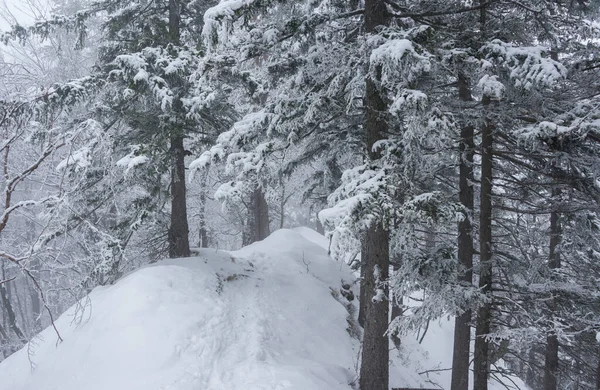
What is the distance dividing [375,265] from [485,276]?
85.8 inches

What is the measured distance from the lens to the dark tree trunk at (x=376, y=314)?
24.4 feet

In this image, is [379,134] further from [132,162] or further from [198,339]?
[198,339]

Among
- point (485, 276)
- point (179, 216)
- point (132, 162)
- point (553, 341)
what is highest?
point (132, 162)

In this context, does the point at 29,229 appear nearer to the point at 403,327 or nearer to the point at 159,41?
the point at 159,41

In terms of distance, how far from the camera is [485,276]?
7293 millimetres

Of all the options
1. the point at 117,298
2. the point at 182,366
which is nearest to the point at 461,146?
the point at 182,366

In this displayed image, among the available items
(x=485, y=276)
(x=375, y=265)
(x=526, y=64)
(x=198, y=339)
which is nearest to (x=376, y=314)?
(x=375, y=265)

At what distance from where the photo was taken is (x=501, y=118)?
6.86 metres

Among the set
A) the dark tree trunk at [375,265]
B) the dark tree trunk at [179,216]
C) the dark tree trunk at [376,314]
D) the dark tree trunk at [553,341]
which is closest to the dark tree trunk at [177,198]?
the dark tree trunk at [179,216]

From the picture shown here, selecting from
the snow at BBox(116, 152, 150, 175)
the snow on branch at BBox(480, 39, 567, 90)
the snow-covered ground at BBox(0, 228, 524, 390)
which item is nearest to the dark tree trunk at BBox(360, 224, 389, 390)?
the snow-covered ground at BBox(0, 228, 524, 390)

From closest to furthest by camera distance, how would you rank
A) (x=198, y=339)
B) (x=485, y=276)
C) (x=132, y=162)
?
1. (x=485, y=276)
2. (x=198, y=339)
3. (x=132, y=162)

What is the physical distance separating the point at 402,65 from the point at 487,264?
4315mm

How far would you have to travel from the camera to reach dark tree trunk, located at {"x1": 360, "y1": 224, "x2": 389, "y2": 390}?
7.44 meters

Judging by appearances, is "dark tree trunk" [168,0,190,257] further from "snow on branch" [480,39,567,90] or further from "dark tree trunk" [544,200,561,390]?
"dark tree trunk" [544,200,561,390]
